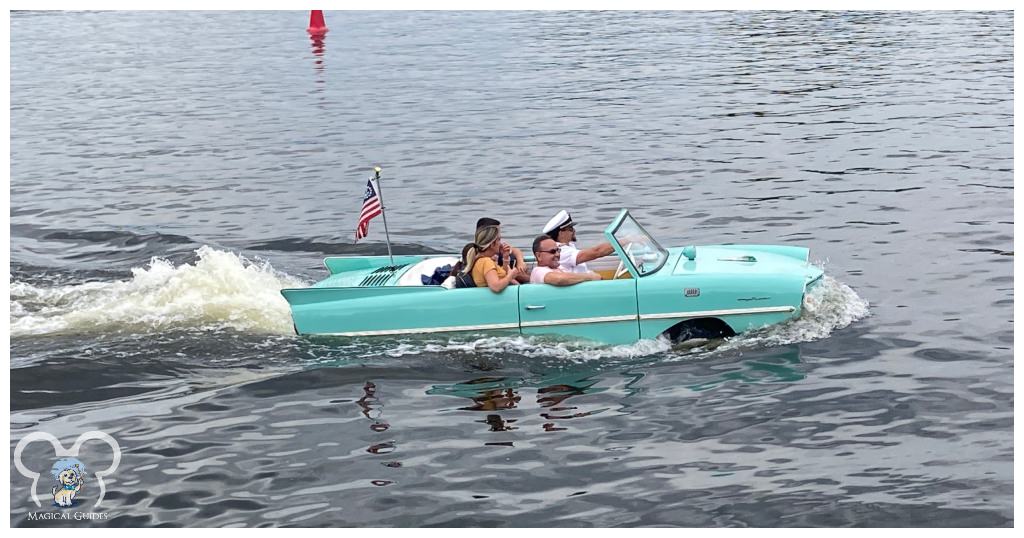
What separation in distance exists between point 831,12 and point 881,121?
1845 centimetres

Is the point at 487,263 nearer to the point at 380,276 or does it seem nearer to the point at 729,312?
the point at 380,276

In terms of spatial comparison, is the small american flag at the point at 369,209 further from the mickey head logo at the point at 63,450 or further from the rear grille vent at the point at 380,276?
the mickey head logo at the point at 63,450

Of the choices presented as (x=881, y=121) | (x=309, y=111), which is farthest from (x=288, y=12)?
(x=881, y=121)

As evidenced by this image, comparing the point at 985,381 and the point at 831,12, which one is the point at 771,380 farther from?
the point at 831,12

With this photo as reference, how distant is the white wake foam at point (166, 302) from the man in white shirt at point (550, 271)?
9.49 feet

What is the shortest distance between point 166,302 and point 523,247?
4.96m

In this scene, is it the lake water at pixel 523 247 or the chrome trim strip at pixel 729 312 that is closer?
the lake water at pixel 523 247

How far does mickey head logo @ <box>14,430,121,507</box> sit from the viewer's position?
9.69 m

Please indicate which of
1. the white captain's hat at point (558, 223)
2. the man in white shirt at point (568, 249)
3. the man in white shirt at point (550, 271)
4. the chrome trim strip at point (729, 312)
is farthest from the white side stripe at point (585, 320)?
the white captain's hat at point (558, 223)

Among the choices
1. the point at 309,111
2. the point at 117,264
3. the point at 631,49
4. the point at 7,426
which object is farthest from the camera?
the point at 631,49

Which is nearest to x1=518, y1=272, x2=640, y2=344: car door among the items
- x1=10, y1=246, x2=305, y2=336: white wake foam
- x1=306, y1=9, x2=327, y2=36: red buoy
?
x1=10, y1=246, x2=305, y2=336: white wake foam

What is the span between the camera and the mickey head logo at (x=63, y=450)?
31.8ft

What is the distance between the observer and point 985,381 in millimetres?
11008

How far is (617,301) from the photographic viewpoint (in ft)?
39.1
